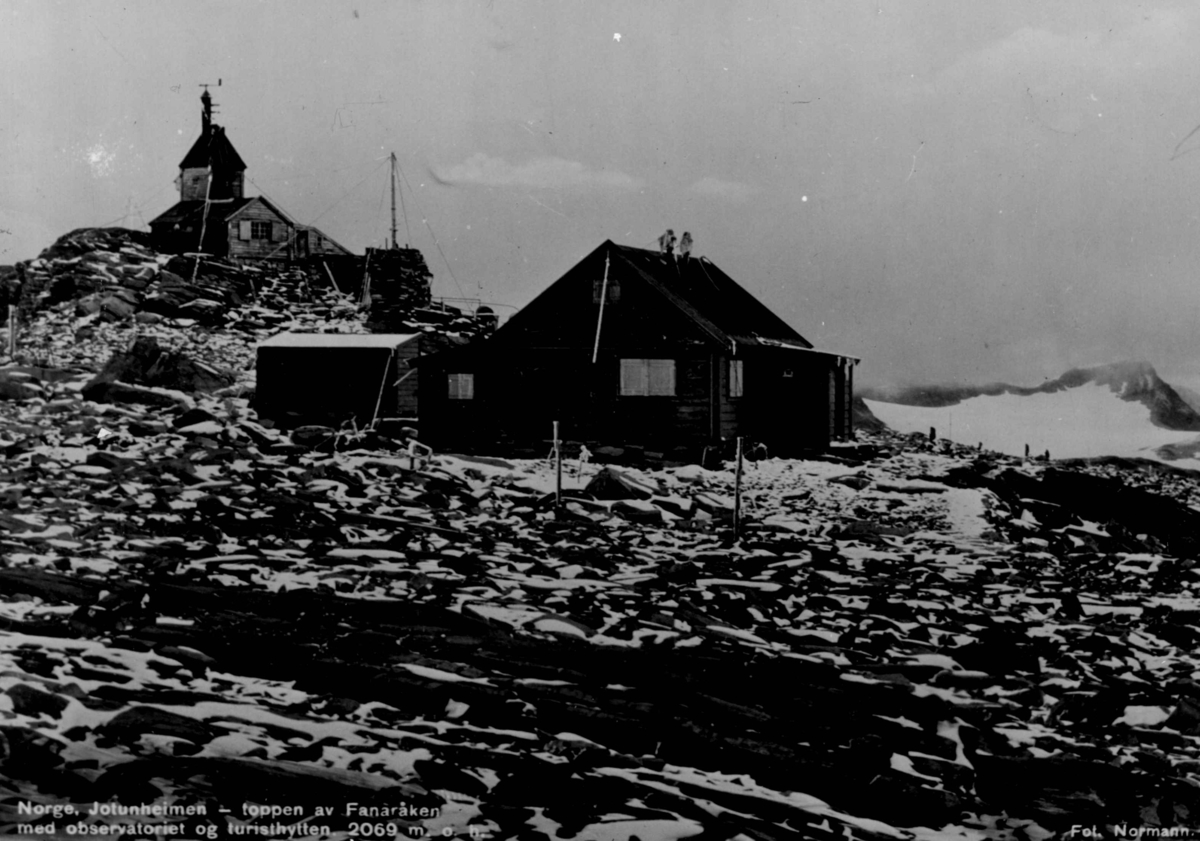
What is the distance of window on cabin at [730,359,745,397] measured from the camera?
17.0 meters

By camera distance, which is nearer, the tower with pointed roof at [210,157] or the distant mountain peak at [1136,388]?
the tower with pointed roof at [210,157]

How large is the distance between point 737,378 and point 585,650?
421 inches

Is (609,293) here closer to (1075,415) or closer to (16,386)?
(1075,415)

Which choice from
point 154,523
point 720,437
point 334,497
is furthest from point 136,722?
point 720,437

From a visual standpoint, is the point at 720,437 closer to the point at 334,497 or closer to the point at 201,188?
the point at 334,497

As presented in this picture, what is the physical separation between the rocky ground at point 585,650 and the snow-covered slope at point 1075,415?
2.47 ft

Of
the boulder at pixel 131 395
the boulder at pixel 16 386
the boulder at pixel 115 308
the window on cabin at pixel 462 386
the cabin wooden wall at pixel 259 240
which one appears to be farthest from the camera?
the window on cabin at pixel 462 386

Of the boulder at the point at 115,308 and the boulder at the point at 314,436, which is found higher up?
the boulder at the point at 115,308

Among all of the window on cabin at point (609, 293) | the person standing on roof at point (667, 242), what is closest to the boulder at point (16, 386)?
the person standing on roof at point (667, 242)

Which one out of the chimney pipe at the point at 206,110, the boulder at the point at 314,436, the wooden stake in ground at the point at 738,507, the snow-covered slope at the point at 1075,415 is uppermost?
the chimney pipe at the point at 206,110

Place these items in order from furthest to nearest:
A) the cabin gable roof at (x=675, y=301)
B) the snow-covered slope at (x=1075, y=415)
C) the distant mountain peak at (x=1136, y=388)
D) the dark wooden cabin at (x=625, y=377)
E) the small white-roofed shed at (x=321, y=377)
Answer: the dark wooden cabin at (x=625, y=377) < the small white-roofed shed at (x=321, y=377) < the cabin gable roof at (x=675, y=301) < the snow-covered slope at (x=1075, y=415) < the distant mountain peak at (x=1136, y=388)

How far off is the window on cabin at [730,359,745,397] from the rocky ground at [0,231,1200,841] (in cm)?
482

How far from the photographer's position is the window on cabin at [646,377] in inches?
656

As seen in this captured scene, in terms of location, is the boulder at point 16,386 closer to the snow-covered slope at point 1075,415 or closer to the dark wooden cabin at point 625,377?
the dark wooden cabin at point 625,377
